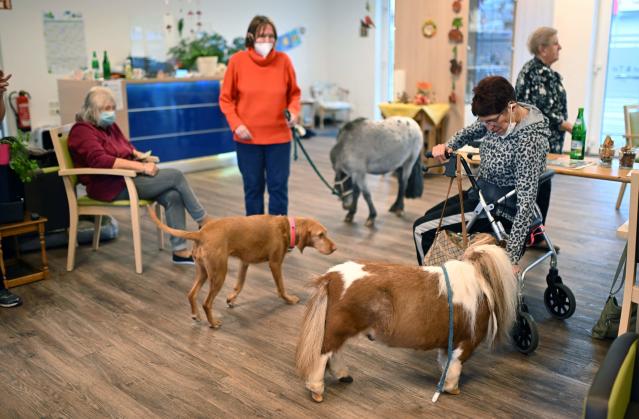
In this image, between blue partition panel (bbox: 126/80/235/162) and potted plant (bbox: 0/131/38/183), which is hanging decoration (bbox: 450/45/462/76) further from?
potted plant (bbox: 0/131/38/183)

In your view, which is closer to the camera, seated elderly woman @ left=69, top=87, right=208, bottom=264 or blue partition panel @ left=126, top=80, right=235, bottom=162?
seated elderly woman @ left=69, top=87, right=208, bottom=264

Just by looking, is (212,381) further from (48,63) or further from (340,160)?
(48,63)

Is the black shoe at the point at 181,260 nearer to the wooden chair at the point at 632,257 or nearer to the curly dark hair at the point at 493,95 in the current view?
the curly dark hair at the point at 493,95

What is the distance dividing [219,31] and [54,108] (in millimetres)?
2758

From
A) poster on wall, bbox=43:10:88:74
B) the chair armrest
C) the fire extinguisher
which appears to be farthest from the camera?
poster on wall, bbox=43:10:88:74

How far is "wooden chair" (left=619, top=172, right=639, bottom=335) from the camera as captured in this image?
227cm

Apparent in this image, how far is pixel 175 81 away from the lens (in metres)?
6.76

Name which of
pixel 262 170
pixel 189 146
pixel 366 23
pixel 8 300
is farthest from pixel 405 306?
pixel 366 23

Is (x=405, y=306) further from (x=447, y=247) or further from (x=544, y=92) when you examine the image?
(x=544, y=92)

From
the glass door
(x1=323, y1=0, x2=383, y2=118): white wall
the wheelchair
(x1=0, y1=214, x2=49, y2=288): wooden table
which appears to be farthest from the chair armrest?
(x1=323, y1=0, x2=383, y2=118): white wall

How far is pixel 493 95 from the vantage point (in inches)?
104

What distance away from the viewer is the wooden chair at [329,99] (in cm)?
1009

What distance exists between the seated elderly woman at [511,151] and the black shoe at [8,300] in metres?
2.51

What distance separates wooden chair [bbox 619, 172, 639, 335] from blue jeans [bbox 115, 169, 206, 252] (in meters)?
2.54
